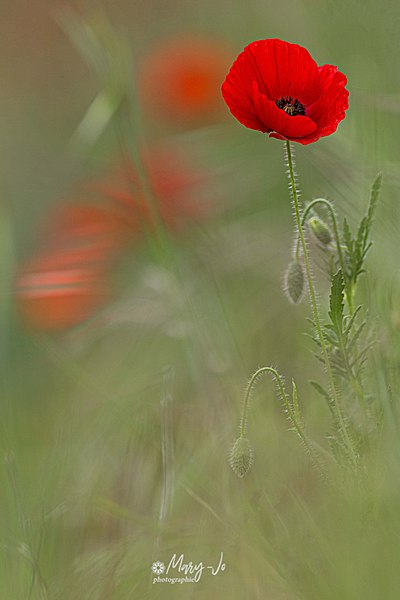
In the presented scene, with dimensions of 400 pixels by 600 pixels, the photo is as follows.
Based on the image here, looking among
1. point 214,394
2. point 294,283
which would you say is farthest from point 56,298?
point 294,283

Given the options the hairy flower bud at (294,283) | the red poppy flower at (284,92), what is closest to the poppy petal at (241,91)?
the red poppy flower at (284,92)

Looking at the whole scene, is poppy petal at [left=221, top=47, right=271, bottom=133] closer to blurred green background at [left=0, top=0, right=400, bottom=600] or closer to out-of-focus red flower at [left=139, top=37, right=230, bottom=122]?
blurred green background at [left=0, top=0, right=400, bottom=600]

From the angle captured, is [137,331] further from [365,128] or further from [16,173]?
[16,173]

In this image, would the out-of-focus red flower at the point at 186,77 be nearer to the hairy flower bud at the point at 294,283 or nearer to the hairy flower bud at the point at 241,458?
the hairy flower bud at the point at 294,283

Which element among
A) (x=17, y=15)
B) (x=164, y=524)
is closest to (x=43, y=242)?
(x=164, y=524)

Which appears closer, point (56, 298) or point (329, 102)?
point (329, 102)

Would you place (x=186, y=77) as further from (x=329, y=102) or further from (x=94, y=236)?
(x=329, y=102)
